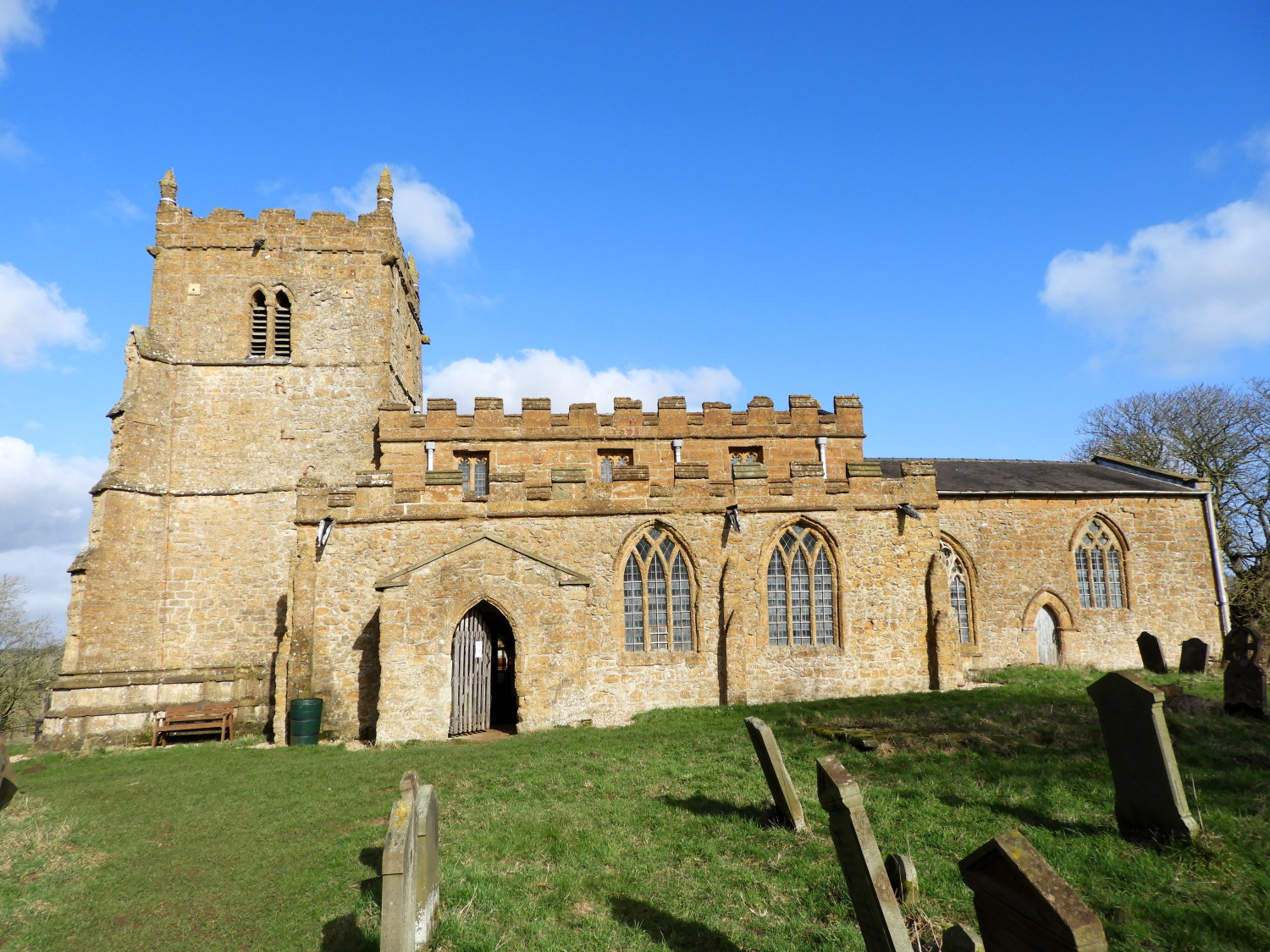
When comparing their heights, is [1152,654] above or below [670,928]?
above

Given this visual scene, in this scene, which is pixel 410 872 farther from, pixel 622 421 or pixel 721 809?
pixel 622 421

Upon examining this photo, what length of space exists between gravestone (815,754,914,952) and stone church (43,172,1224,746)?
10357mm

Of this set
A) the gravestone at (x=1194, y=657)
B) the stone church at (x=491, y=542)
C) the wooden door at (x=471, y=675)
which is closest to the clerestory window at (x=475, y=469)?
the stone church at (x=491, y=542)

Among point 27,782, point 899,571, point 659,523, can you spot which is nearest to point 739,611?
point 659,523

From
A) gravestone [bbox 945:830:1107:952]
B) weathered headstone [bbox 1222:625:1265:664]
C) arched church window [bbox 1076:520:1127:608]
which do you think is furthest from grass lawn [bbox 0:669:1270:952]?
arched church window [bbox 1076:520:1127:608]

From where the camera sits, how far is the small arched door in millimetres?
21828

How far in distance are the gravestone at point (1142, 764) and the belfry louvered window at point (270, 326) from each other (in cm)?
2360

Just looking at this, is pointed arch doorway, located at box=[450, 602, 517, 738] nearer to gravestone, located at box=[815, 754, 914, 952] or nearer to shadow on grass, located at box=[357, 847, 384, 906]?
shadow on grass, located at box=[357, 847, 384, 906]

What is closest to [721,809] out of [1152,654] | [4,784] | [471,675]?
[471,675]

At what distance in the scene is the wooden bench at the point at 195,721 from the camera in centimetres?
1791

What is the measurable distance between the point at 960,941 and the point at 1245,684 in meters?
10.7

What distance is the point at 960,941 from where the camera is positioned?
4.12m

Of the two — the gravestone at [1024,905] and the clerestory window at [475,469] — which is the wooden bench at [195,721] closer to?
the clerestory window at [475,469]

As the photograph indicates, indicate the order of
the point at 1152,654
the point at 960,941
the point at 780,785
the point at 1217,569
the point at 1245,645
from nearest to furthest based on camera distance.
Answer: the point at 960,941
the point at 780,785
the point at 1245,645
the point at 1152,654
the point at 1217,569
